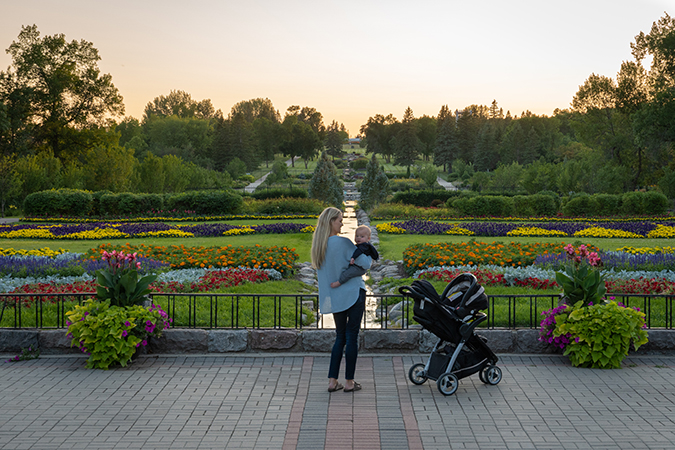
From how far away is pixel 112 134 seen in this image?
48219mm

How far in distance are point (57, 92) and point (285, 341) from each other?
1808 inches

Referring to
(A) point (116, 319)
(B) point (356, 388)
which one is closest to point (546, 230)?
(B) point (356, 388)

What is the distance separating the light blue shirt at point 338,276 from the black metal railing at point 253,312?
1.35 meters

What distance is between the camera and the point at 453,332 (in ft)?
18.5

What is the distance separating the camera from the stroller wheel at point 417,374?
5.78 meters

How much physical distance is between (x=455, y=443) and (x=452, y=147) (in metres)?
90.0

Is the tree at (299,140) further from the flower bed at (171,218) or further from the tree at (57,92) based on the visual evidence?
the flower bed at (171,218)

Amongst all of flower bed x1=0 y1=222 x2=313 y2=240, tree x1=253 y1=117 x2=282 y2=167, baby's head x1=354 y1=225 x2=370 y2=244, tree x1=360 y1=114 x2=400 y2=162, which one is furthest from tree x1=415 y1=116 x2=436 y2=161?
baby's head x1=354 y1=225 x2=370 y2=244

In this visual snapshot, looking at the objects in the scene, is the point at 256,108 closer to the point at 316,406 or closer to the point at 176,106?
the point at 176,106

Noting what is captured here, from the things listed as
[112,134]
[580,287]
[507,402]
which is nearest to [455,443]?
[507,402]

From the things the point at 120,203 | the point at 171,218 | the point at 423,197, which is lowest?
the point at 171,218

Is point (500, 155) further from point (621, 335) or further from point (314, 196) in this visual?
point (621, 335)

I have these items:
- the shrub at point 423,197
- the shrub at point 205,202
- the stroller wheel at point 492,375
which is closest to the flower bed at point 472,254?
the stroller wheel at point 492,375

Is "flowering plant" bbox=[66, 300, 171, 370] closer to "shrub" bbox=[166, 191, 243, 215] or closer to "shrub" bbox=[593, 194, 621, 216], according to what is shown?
"shrub" bbox=[166, 191, 243, 215]
